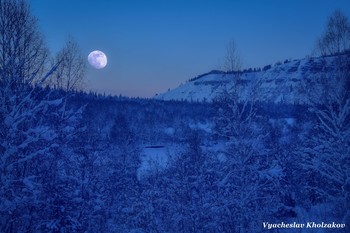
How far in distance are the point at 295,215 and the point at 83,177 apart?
13.5m

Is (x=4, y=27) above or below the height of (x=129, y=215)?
above

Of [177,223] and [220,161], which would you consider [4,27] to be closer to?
[177,223]

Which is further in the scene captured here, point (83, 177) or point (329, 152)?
point (329, 152)

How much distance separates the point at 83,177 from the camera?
1278 centimetres

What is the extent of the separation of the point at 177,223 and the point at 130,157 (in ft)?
55.8

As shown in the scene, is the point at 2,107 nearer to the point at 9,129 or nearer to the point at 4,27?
the point at 9,129

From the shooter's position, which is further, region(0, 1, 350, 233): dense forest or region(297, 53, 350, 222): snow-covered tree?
→ region(297, 53, 350, 222): snow-covered tree

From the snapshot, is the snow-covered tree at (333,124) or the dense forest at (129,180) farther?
the snow-covered tree at (333,124)

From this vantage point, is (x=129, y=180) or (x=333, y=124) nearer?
(x=333, y=124)


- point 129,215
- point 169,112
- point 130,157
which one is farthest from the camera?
point 169,112

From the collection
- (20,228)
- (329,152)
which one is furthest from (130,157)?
(20,228)

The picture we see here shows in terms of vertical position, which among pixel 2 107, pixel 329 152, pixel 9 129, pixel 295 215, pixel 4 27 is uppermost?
pixel 4 27

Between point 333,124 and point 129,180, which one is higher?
point 333,124

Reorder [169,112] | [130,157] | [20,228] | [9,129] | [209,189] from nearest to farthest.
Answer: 1. [9,129]
2. [20,228]
3. [209,189]
4. [130,157]
5. [169,112]
